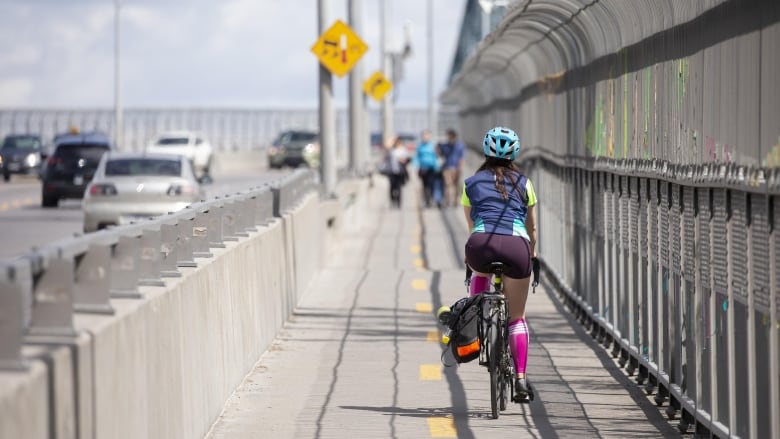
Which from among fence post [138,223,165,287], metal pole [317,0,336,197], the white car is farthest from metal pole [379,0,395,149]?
fence post [138,223,165,287]

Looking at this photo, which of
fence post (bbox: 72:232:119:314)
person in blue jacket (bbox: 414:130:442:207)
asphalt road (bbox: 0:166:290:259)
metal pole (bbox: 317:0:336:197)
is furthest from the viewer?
person in blue jacket (bbox: 414:130:442:207)

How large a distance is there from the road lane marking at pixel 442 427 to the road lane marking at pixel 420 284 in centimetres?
970

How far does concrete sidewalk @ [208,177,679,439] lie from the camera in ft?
33.0

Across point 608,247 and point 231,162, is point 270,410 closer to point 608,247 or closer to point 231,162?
point 608,247

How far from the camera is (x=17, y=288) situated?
5.68m

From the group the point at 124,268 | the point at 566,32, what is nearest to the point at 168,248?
the point at 124,268

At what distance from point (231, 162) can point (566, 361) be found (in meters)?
68.6

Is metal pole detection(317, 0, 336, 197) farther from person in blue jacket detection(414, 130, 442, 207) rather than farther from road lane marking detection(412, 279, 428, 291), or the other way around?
person in blue jacket detection(414, 130, 442, 207)

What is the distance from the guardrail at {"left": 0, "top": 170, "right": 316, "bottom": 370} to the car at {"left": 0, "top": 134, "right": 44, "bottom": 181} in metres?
50.3

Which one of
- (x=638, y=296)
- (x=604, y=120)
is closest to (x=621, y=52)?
(x=604, y=120)

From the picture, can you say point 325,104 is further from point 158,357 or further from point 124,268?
point 124,268

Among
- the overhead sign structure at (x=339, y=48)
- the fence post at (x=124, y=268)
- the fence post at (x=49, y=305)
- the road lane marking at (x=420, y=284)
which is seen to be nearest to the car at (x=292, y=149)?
the overhead sign structure at (x=339, y=48)

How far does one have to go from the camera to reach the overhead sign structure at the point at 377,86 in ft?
168

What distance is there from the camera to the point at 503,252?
10.2 meters
